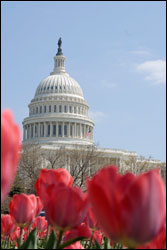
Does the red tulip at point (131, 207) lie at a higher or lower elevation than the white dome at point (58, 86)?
lower

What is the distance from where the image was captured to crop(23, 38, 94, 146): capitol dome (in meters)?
89.1

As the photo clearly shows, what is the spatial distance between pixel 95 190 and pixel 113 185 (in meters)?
0.04

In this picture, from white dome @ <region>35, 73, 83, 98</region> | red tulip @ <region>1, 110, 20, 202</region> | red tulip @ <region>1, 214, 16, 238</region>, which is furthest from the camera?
→ white dome @ <region>35, 73, 83, 98</region>

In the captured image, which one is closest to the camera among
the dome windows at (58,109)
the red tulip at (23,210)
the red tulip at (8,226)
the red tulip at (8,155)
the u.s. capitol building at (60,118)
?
the red tulip at (8,155)

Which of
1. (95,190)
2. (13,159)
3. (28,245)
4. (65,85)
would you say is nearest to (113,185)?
(95,190)

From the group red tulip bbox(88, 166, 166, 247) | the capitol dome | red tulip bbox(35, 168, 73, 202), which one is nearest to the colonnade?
the capitol dome

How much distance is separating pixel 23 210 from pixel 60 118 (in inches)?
3471

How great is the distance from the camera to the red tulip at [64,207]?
1.21 metres

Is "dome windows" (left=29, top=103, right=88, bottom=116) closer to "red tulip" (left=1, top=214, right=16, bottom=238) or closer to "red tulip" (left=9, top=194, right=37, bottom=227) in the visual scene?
"red tulip" (left=1, top=214, right=16, bottom=238)

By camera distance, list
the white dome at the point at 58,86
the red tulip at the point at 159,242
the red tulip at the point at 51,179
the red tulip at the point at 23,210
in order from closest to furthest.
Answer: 1. the red tulip at the point at 159,242
2. the red tulip at the point at 51,179
3. the red tulip at the point at 23,210
4. the white dome at the point at 58,86

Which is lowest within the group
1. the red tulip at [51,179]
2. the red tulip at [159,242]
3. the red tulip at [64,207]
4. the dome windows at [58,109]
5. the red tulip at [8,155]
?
the red tulip at [159,242]

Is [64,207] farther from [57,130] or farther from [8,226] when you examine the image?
[57,130]

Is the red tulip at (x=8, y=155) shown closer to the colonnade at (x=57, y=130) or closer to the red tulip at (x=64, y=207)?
the red tulip at (x=64, y=207)

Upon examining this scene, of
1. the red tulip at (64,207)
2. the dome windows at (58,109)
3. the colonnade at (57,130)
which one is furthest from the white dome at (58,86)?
the red tulip at (64,207)
